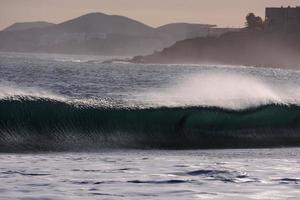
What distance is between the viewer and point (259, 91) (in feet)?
95.0

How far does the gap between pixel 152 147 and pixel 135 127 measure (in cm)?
182

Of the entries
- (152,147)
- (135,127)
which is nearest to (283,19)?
(135,127)

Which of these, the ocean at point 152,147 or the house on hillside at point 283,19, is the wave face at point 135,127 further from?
the house on hillside at point 283,19

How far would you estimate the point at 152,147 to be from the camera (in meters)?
20.6

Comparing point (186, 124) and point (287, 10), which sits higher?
point (287, 10)

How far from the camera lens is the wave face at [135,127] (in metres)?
20.4

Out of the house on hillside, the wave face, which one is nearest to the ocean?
the wave face

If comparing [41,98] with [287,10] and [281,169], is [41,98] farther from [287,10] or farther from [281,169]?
[287,10]

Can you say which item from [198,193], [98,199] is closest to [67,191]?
[98,199]

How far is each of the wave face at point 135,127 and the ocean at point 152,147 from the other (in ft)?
0.08

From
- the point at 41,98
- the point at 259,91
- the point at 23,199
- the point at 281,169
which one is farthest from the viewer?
the point at 259,91

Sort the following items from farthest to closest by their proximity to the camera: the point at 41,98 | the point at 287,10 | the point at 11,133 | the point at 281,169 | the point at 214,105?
the point at 287,10 < the point at 214,105 < the point at 41,98 < the point at 11,133 < the point at 281,169

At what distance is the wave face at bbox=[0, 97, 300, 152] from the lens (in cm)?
2039

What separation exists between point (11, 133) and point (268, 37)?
180 meters
